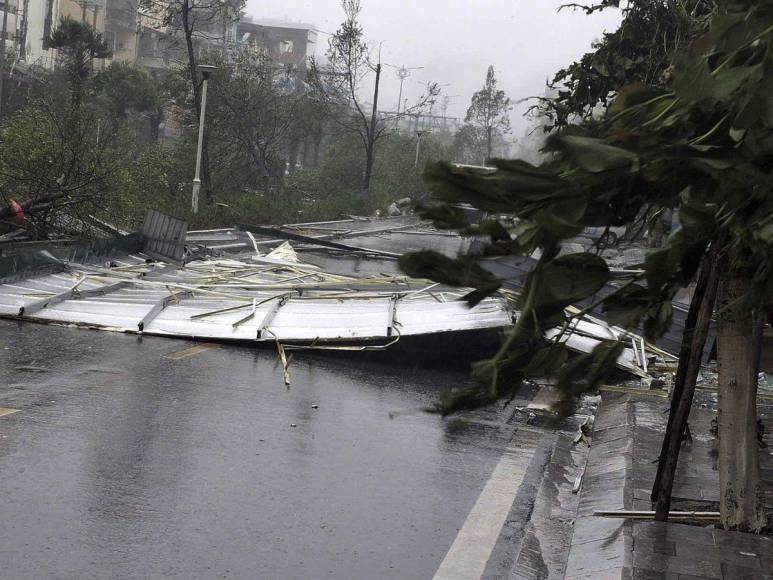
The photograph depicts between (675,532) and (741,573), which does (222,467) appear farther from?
(741,573)

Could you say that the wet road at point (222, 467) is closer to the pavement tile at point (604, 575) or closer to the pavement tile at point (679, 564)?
the pavement tile at point (604, 575)

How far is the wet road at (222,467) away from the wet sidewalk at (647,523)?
840 millimetres

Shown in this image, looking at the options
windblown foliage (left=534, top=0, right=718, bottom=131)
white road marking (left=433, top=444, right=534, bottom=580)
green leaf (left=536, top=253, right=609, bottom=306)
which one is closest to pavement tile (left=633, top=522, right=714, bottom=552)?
white road marking (left=433, top=444, right=534, bottom=580)

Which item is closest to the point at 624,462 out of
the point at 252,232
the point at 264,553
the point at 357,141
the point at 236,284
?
the point at 264,553

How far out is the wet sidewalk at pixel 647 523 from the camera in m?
5.48

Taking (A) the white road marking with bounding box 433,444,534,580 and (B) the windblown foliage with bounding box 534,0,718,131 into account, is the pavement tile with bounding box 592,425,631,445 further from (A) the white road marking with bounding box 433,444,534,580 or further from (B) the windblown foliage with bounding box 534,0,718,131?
(B) the windblown foliage with bounding box 534,0,718,131

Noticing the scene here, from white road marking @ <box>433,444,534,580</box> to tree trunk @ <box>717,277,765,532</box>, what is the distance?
4.60ft

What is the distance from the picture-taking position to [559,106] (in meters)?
12.4

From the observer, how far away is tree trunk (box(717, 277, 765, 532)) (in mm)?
6043

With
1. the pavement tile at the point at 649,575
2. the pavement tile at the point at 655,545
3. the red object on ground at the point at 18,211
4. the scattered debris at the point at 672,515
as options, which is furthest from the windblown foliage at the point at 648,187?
the red object on ground at the point at 18,211

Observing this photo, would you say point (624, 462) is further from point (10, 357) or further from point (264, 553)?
point (10, 357)

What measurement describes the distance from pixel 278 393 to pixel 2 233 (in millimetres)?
8670

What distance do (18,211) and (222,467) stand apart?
1065 cm

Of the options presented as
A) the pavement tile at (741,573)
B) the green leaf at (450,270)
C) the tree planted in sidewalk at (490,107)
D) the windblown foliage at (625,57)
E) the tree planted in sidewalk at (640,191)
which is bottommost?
the pavement tile at (741,573)
